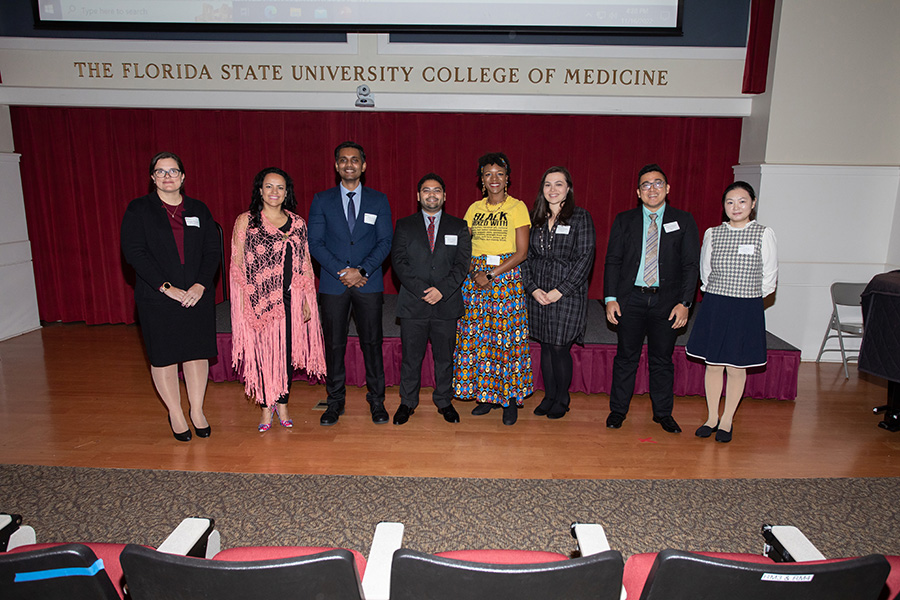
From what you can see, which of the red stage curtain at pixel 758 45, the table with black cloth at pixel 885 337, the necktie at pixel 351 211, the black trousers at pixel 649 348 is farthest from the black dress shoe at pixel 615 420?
the red stage curtain at pixel 758 45

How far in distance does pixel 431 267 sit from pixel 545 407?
1218mm

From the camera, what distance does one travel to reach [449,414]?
361 centimetres

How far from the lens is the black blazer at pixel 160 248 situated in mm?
2977

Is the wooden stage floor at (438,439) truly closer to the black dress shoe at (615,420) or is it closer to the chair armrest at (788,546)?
the black dress shoe at (615,420)

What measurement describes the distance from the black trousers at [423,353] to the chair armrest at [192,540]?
6.53 ft

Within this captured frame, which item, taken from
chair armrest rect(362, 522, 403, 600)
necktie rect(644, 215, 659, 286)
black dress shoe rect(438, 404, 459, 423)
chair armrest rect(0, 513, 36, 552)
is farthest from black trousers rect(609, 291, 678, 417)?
chair armrest rect(0, 513, 36, 552)

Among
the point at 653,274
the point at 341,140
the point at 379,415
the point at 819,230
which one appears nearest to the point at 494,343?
the point at 379,415

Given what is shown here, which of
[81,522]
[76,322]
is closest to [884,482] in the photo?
[81,522]

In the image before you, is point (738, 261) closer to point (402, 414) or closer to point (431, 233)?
point (431, 233)

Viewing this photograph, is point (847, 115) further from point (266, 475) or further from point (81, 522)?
point (81, 522)

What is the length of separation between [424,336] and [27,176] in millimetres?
4809

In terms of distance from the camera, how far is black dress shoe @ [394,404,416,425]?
140 inches

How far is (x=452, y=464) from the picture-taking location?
307cm

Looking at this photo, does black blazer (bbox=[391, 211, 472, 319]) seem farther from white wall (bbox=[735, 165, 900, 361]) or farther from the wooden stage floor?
white wall (bbox=[735, 165, 900, 361])
